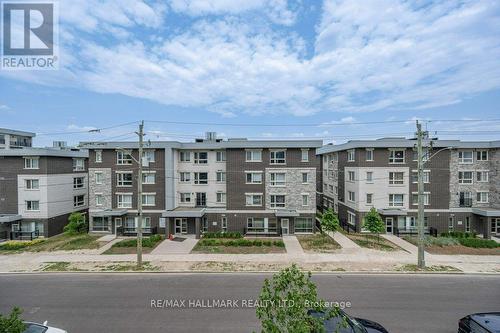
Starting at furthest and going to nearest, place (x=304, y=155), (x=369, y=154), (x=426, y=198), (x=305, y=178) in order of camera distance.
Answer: (x=369, y=154) < (x=426, y=198) < (x=305, y=178) < (x=304, y=155)

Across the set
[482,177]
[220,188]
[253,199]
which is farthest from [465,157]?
[220,188]

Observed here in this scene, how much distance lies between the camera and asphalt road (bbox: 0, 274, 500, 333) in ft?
38.8

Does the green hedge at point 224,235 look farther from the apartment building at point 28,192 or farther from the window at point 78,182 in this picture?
the window at point 78,182

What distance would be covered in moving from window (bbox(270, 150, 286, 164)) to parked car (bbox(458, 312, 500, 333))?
21.5m

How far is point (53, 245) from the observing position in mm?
26172

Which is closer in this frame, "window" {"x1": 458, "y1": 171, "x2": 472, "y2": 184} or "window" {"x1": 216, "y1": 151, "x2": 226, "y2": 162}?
"window" {"x1": 458, "y1": 171, "x2": 472, "y2": 184}

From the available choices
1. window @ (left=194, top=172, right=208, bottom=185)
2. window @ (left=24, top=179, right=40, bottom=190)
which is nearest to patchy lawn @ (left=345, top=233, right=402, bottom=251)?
window @ (left=194, top=172, right=208, bottom=185)

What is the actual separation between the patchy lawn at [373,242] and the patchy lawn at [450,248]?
2.62 metres

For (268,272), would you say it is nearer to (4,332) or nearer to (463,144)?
(4,332)

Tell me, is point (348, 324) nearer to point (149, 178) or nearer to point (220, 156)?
point (220, 156)

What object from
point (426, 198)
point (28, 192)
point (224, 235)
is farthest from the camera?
point (426, 198)

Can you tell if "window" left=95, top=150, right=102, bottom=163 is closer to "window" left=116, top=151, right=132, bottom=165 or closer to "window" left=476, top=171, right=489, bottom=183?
"window" left=116, top=151, right=132, bottom=165

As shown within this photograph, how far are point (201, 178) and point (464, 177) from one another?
30895 mm

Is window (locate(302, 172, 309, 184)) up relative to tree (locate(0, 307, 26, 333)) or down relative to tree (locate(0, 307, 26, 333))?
up
